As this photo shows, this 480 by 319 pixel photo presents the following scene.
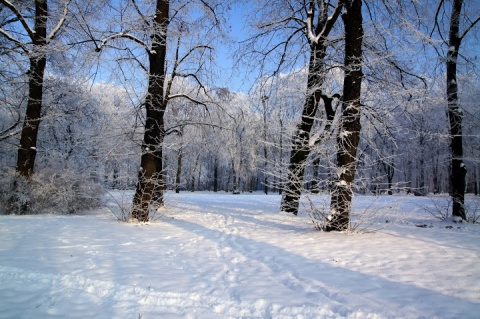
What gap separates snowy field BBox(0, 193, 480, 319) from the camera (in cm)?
263

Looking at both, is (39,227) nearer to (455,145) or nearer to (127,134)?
(127,134)

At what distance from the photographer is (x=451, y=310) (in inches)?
100

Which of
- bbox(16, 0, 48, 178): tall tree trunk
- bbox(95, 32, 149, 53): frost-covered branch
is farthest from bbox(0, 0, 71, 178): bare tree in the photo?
bbox(95, 32, 149, 53): frost-covered branch

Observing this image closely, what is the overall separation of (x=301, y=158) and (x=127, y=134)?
20.0 feet

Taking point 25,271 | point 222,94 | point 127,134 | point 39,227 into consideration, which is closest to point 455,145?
point 222,94

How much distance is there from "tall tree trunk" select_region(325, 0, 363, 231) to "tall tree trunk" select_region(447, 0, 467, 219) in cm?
484

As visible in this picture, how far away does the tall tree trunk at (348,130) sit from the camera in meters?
5.96

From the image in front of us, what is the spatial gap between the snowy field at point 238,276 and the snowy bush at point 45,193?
Result: 11.2 ft

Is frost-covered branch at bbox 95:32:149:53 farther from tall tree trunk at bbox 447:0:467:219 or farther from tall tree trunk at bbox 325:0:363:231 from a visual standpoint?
tall tree trunk at bbox 447:0:467:219

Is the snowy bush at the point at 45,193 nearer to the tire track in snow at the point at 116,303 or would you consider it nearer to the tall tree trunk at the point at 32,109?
the tall tree trunk at the point at 32,109

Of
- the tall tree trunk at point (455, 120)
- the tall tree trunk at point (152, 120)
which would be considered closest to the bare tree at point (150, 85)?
the tall tree trunk at point (152, 120)

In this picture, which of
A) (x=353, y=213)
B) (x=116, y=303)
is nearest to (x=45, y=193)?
(x=116, y=303)

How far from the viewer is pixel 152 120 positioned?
777 centimetres

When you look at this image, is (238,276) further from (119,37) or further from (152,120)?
(119,37)
